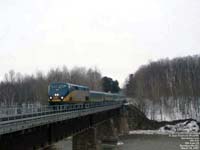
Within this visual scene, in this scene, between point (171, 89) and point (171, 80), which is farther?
point (171, 80)

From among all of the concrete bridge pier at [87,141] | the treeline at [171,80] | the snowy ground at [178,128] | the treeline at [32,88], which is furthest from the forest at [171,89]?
the concrete bridge pier at [87,141]

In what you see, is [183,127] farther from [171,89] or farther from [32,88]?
[32,88]

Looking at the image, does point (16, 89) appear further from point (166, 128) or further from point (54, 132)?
point (54, 132)

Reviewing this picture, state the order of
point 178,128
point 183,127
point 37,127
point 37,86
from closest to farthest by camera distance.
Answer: point 37,127
point 183,127
point 178,128
point 37,86

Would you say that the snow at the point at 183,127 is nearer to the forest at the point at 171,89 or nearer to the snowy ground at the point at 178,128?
the snowy ground at the point at 178,128

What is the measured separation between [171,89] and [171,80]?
5562 mm

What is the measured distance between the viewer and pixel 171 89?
347 ft

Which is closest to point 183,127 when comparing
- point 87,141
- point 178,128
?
Answer: point 178,128

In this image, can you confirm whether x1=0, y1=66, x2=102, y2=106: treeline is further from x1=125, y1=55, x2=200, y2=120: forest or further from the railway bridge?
the railway bridge

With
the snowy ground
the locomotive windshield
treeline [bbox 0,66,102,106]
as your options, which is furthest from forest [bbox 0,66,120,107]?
the locomotive windshield

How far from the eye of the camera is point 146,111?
9644 centimetres

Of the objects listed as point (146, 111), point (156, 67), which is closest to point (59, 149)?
point (146, 111)

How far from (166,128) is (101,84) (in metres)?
44.6

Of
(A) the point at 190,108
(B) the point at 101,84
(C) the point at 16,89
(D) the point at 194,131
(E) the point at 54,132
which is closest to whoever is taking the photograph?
(E) the point at 54,132
